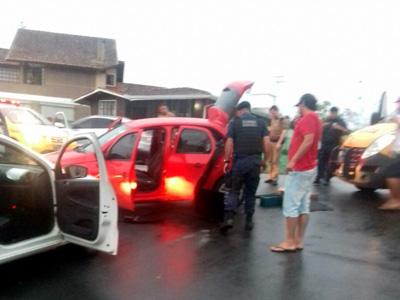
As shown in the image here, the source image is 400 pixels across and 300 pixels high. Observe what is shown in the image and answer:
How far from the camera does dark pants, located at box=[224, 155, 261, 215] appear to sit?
6188 mm

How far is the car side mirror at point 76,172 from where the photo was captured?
15.9 feet

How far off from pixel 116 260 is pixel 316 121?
2714 mm

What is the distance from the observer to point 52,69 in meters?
34.0

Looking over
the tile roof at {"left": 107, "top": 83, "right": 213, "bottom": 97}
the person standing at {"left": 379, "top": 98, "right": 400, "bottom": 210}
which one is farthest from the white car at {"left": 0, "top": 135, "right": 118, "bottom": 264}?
the tile roof at {"left": 107, "top": 83, "right": 213, "bottom": 97}

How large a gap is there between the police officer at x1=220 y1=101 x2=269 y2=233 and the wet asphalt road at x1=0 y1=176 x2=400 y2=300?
1.54 feet

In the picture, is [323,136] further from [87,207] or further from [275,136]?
[87,207]

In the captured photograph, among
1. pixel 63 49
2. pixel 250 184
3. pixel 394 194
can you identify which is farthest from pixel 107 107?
pixel 250 184

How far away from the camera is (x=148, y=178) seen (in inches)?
296

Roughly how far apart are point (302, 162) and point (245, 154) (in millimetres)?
1070

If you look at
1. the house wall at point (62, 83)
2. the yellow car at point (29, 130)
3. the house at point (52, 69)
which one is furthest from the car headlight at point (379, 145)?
the house wall at point (62, 83)

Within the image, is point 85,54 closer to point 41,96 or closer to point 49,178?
point 41,96

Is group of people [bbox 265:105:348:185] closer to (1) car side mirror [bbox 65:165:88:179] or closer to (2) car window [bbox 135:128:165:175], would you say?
(2) car window [bbox 135:128:165:175]

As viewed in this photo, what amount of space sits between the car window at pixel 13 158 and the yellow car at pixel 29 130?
723 centimetres

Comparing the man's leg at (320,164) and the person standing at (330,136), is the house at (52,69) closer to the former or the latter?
the man's leg at (320,164)
